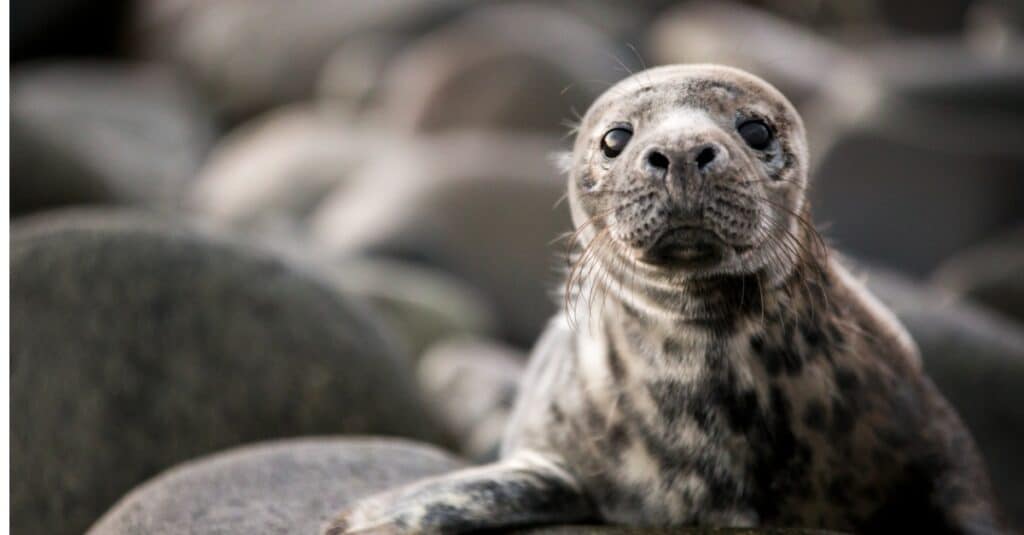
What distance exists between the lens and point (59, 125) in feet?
27.1

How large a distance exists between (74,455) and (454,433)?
1665 millimetres

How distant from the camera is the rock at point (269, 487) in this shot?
3537 millimetres

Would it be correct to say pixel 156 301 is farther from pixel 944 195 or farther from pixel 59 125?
pixel 944 195

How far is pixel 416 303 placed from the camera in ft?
24.3

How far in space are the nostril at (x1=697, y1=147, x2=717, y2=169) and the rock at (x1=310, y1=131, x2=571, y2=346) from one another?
211 inches

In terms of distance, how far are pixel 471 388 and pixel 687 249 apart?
11.0ft

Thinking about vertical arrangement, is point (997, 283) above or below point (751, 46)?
below

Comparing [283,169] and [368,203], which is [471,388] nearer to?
[368,203]

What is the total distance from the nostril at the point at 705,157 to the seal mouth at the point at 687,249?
0.13m

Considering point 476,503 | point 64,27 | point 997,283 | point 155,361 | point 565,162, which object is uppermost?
point 64,27

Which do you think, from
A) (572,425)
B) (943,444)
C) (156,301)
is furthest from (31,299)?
(943,444)

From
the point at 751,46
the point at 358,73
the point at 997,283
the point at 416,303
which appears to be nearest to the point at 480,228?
the point at 416,303

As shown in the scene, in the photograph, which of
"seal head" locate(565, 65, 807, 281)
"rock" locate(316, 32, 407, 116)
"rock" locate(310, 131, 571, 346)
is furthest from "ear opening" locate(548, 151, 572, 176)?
"rock" locate(316, 32, 407, 116)

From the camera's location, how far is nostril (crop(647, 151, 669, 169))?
2922 mm
